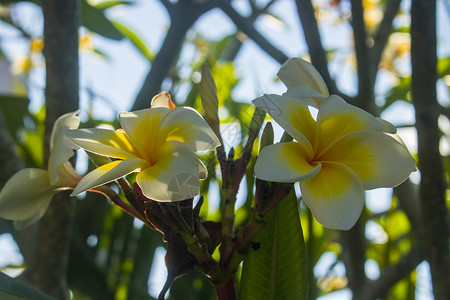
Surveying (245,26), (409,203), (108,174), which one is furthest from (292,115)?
(409,203)

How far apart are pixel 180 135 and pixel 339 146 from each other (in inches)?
5.2

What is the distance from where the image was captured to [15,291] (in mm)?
394

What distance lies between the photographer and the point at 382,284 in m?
0.85

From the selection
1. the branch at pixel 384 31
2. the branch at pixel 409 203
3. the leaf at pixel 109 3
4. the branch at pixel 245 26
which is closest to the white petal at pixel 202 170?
the branch at pixel 245 26

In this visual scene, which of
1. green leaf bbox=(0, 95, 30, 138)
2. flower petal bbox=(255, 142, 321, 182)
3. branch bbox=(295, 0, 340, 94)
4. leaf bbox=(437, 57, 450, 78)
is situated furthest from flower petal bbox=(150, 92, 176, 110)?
leaf bbox=(437, 57, 450, 78)

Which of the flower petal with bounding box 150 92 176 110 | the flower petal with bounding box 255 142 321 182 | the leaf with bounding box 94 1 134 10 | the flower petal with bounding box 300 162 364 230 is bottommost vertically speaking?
the leaf with bounding box 94 1 134 10

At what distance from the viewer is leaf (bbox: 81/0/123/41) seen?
2.88 feet

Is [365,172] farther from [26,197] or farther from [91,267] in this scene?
[91,267]

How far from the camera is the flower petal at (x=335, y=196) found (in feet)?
1.18

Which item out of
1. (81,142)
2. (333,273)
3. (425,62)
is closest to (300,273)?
(81,142)

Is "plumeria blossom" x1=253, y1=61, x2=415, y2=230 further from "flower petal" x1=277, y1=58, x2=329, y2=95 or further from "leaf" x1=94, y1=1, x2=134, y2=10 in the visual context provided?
"leaf" x1=94, y1=1, x2=134, y2=10

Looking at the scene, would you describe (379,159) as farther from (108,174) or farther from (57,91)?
(57,91)

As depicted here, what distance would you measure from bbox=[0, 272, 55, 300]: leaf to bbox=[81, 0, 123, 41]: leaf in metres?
0.56

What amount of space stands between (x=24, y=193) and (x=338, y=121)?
1.01ft
